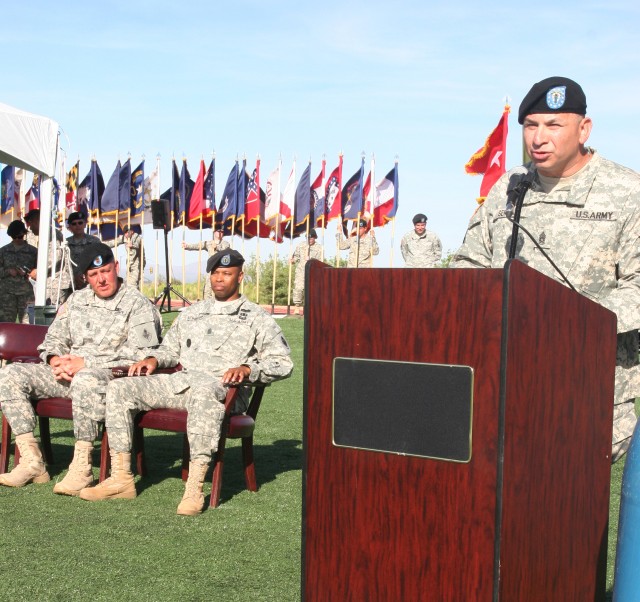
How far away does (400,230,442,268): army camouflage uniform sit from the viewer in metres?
18.3

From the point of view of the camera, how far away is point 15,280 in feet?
40.1

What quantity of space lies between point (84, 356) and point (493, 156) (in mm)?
7340

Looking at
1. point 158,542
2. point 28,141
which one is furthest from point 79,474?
point 28,141

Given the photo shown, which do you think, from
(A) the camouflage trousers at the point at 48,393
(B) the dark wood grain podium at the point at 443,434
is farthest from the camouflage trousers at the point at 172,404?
(B) the dark wood grain podium at the point at 443,434

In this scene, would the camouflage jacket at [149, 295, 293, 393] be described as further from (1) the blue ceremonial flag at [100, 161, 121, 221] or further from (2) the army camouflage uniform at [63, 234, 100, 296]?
(1) the blue ceremonial flag at [100, 161, 121, 221]

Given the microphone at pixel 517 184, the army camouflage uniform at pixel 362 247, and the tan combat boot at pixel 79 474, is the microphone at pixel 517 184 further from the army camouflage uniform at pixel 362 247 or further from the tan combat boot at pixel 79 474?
the army camouflage uniform at pixel 362 247

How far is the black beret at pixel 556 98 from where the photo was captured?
Result: 8.43 feet

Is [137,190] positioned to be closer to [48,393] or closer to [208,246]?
[208,246]

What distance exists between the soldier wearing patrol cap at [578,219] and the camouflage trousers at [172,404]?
102 inches

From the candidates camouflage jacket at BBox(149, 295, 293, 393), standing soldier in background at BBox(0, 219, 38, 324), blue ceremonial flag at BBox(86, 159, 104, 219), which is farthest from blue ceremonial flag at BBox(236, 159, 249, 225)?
camouflage jacket at BBox(149, 295, 293, 393)

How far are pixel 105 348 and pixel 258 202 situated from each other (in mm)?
15782

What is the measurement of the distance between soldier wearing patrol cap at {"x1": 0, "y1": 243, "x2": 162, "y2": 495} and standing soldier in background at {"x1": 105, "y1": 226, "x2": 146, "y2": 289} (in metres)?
14.7

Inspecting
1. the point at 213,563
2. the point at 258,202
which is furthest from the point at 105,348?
the point at 258,202

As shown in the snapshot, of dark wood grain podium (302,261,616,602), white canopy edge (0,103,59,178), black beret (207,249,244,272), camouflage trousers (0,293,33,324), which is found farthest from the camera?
camouflage trousers (0,293,33,324)
